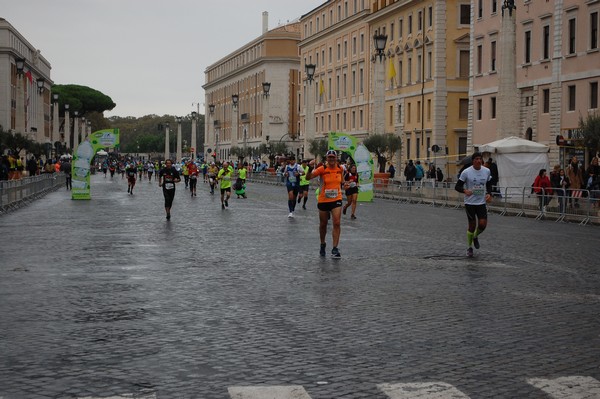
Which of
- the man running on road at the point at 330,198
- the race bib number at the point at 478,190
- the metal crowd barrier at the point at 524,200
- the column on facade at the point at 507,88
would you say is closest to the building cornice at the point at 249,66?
the metal crowd barrier at the point at 524,200

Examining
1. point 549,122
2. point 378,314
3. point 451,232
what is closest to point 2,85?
point 549,122

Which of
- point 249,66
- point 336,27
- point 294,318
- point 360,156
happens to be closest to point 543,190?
point 360,156

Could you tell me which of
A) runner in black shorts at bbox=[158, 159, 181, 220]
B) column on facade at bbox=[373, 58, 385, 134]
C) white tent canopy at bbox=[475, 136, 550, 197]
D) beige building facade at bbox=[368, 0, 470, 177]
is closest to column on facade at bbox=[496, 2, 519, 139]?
white tent canopy at bbox=[475, 136, 550, 197]

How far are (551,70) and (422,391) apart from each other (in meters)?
48.1

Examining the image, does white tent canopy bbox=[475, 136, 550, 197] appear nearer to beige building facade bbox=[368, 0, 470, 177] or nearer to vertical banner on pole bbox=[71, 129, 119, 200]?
vertical banner on pole bbox=[71, 129, 119, 200]

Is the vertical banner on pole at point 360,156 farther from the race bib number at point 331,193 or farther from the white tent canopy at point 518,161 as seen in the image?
the race bib number at point 331,193

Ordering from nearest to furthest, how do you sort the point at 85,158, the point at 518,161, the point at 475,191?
the point at 475,191 < the point at 518,161 < the point at 85,158

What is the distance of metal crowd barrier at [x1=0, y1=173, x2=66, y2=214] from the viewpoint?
32000 mm

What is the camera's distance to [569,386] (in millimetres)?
7277

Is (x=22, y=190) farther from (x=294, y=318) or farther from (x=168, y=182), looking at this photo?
(x=294, y=318)

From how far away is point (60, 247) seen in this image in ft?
61.2

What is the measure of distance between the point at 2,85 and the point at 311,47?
32.9 meters

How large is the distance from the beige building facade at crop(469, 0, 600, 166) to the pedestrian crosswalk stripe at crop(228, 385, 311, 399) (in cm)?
3658

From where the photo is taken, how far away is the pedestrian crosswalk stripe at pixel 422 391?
6922 millimetres
